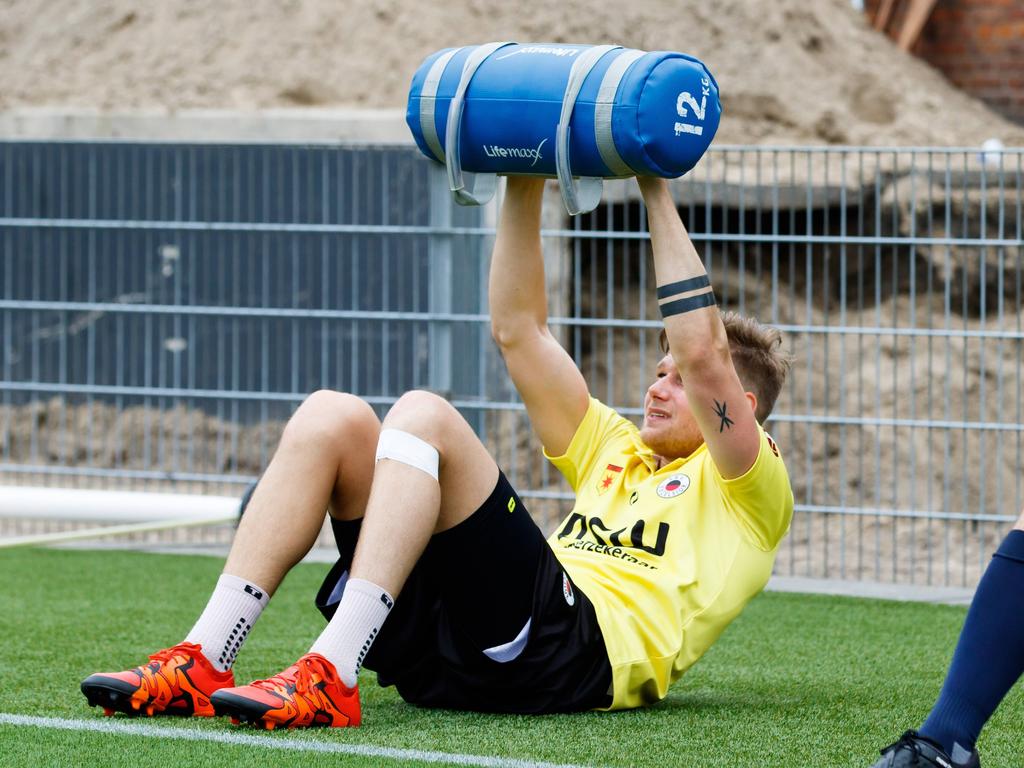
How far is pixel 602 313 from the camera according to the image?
793 centimetres

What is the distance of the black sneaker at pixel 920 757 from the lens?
2809 millimetres

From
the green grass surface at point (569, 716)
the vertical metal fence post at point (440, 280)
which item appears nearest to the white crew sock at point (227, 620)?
the green grass surface at point (569, 716)

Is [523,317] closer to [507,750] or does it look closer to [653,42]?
[507,750]

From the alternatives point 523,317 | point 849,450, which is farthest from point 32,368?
point 523,317

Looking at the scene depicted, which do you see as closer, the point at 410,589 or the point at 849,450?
the point at 410,589

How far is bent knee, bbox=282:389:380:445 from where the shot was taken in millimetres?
3473

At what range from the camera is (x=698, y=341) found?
3.36 m

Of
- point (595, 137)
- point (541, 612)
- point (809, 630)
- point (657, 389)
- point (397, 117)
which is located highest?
point (397, 117)

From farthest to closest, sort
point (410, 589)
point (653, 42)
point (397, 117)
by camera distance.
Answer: point (653, 42) → point (397, 117) → point (410, 589)

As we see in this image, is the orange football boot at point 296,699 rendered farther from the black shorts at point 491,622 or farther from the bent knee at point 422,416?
the bent knee at point 422,416

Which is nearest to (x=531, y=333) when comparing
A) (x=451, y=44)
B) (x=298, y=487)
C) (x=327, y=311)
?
(x=298, y=487)

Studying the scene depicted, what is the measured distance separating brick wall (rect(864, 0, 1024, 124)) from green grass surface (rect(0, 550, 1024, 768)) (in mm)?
5377

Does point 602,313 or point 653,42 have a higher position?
point 653,42

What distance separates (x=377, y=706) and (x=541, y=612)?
0.53 m
